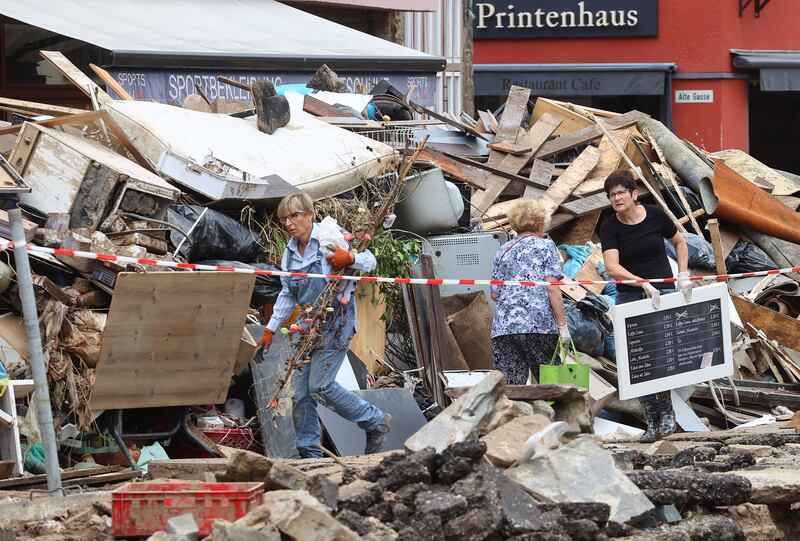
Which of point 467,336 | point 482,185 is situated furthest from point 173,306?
point 482,185

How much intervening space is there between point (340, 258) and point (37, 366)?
2006 millimetres

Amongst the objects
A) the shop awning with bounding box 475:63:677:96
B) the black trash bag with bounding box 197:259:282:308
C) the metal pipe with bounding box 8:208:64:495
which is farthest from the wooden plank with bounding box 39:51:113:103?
the shop awning with bounding box 475:63:677:96

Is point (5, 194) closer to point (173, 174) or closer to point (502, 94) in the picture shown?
point (173, 174)

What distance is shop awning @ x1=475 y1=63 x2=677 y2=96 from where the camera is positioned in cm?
2438

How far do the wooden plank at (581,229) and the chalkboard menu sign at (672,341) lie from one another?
3.31m

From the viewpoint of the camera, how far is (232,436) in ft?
29.2

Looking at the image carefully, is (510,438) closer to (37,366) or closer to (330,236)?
(330,236)

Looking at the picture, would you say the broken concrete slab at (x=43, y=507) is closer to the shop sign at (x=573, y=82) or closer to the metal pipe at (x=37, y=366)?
the metal pipe at (x=37, y=366)

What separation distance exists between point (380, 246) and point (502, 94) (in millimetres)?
14675

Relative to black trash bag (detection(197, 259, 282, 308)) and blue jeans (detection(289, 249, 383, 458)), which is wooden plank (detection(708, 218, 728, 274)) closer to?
black trash bag (detection(197, 259, 282, 308))

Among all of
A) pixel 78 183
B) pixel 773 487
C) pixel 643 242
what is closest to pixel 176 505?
pixel 773 487

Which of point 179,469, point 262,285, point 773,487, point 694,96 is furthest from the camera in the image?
point 694,96

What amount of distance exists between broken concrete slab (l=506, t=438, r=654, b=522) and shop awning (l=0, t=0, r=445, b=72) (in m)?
7.62

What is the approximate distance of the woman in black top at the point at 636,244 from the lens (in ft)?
29.8
